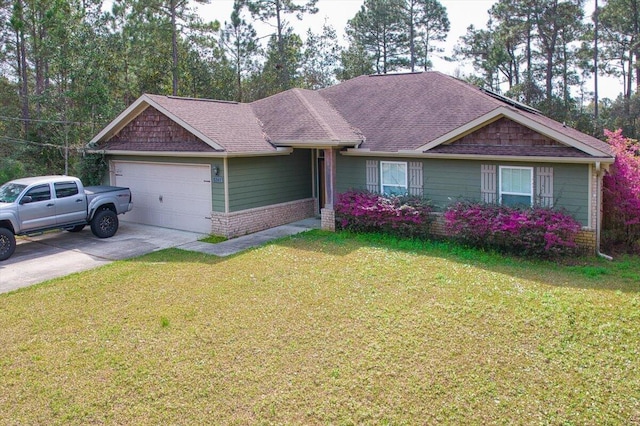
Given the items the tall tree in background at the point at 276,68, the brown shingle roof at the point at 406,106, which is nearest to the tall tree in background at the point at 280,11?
the tall tree in background at the point at 276,68

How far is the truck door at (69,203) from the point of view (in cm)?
1459

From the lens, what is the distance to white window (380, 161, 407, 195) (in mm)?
15930

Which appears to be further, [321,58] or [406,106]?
[321,58]

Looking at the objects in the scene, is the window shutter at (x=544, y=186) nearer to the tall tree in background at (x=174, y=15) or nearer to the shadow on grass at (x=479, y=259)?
the shadow on grass at (x=479, y=259)

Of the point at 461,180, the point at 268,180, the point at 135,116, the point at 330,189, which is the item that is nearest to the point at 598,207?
the point at 461,180

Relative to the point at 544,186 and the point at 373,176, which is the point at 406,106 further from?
the point at 544,186

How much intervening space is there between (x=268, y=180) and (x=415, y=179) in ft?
15.3

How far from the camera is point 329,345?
7.81 m

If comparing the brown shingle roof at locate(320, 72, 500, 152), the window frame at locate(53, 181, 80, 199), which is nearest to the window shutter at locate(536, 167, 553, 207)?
the brown shingle roof at locate(320, 72, 500, 152)

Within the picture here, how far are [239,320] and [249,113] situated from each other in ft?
40.4

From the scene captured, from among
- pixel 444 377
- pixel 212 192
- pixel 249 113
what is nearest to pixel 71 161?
pixel 249 113

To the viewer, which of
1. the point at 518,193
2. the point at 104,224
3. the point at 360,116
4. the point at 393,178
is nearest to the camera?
the point at 518,193

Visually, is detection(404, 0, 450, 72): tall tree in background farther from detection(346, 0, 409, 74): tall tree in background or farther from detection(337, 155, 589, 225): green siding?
detection(337, 155, 589, 225): green siding

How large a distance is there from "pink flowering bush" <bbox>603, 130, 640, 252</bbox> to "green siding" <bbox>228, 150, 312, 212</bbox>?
922cm
